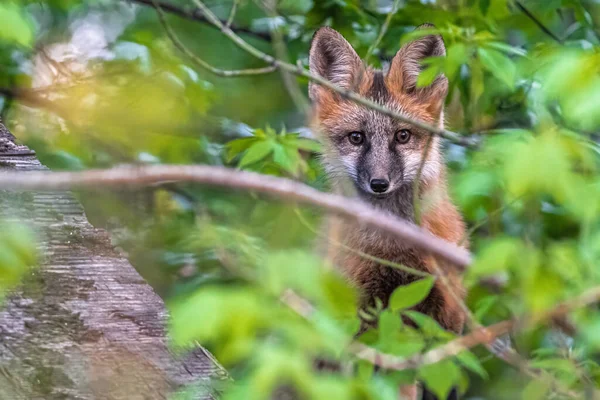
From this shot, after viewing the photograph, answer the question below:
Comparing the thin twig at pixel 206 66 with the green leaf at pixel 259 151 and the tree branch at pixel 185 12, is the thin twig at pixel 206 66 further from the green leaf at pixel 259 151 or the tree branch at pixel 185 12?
the tree branch at pixel 185 12

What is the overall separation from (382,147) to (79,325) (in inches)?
118

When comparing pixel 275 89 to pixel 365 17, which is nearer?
pixel 365 17

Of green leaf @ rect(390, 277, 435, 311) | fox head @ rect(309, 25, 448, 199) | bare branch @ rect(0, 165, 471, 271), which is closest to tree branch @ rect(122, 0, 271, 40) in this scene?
fox head @ rect(309, 25, 448, 199)

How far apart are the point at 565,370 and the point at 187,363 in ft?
4.05

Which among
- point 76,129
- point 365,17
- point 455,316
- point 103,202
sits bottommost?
point 455,316

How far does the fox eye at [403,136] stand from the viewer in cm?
532

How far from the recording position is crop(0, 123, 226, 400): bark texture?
2.60 meters

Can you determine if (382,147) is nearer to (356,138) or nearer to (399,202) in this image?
(356,138)

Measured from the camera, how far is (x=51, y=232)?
9.23 feet

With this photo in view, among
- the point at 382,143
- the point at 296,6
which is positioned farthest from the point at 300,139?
the point at 296,6

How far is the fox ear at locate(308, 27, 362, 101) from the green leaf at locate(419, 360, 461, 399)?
3136 millimetres

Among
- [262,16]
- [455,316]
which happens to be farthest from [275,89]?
[455,316]

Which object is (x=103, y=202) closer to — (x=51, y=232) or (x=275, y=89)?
(x=275, y=89)

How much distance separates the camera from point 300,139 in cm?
349
